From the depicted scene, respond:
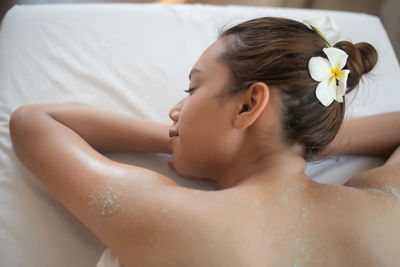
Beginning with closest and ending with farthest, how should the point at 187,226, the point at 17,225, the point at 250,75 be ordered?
the point at 187,226 < the point at 250,75 < the point at 17,225

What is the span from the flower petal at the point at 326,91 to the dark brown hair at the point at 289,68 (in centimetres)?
1

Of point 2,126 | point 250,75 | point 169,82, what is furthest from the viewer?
point 169,82

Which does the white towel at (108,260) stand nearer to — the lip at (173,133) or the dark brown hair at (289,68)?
the lip at (173,133)

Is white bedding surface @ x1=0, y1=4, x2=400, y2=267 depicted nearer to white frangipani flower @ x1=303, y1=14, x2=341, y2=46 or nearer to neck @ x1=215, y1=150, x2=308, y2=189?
neck @ x1=215, y1=150, x2=308, y2=189

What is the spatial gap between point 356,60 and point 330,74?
130 millimetres

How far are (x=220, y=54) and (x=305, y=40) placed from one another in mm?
195

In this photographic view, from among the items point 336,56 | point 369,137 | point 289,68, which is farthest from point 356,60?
point 369,137

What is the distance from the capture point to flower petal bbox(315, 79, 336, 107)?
811mm

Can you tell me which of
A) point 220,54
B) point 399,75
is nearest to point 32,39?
point 220,54

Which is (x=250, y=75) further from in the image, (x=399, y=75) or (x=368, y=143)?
(x=399, y=75)

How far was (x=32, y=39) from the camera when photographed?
4.16 feet

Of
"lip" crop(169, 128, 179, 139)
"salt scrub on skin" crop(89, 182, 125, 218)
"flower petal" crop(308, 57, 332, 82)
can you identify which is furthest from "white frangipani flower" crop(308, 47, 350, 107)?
"salt scrub on skin" crop(89, 182, 125, 218)

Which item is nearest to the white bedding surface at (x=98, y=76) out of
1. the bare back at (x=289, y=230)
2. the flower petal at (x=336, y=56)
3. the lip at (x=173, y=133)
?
the lip at (x=173, y=133)

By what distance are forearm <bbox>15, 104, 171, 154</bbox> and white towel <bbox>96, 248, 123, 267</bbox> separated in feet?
0.99
